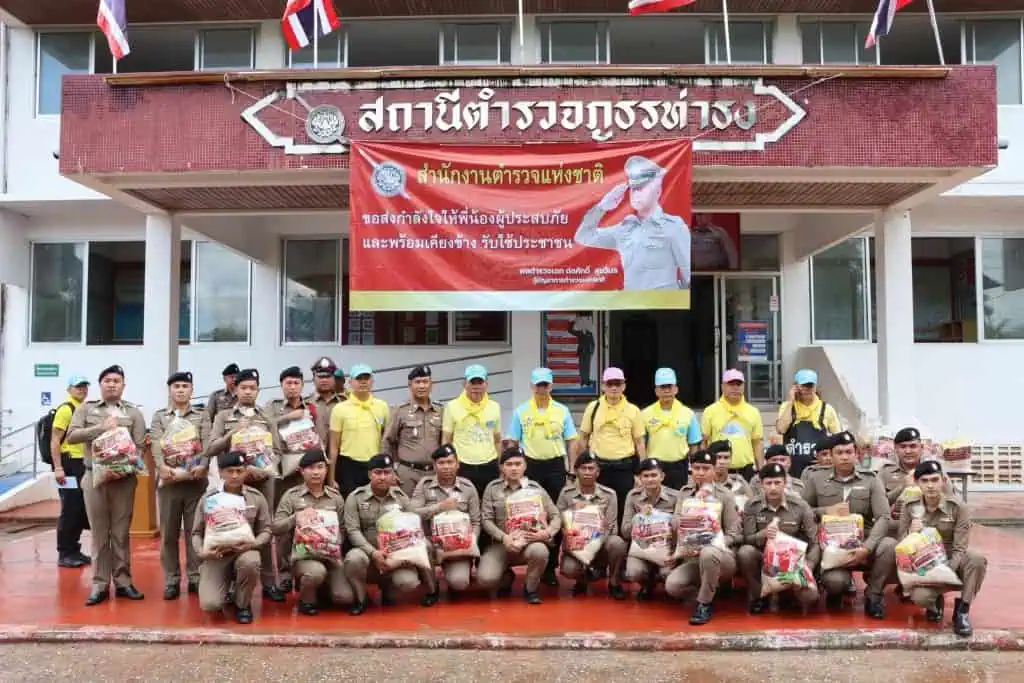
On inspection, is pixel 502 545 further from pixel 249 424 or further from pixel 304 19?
pixel 304 19

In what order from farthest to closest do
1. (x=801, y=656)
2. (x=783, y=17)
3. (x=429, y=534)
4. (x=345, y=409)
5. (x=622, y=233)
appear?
(x=783, y=17) → (x=622, y=233) → (x=345, y=409) → (x=429, y=534) → (x=801, y=656)

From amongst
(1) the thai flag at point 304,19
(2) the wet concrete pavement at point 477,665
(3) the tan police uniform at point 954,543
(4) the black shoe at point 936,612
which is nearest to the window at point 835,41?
(1) the thai flag at point 304,19

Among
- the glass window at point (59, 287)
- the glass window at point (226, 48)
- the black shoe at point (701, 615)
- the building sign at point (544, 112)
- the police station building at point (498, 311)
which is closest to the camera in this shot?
the black shoe at point (701, 615)

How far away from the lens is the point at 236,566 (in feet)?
17.9

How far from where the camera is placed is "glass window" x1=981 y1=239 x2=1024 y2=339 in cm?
1255

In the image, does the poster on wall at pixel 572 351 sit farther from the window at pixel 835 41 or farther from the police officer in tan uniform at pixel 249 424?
the police officer in tan uniform at pixel 249 424

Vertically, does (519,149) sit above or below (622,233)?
above

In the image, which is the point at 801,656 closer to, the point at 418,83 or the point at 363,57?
the point at 418,83

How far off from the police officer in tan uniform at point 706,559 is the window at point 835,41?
8.86m

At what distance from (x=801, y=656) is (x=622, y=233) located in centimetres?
392

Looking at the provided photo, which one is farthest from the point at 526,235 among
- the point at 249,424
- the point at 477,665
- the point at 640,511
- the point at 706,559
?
the point at 477,665

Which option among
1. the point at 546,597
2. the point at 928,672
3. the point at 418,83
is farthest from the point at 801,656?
the point at 418,83

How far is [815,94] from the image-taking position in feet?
25.4

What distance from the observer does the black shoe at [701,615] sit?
17.6 feet
